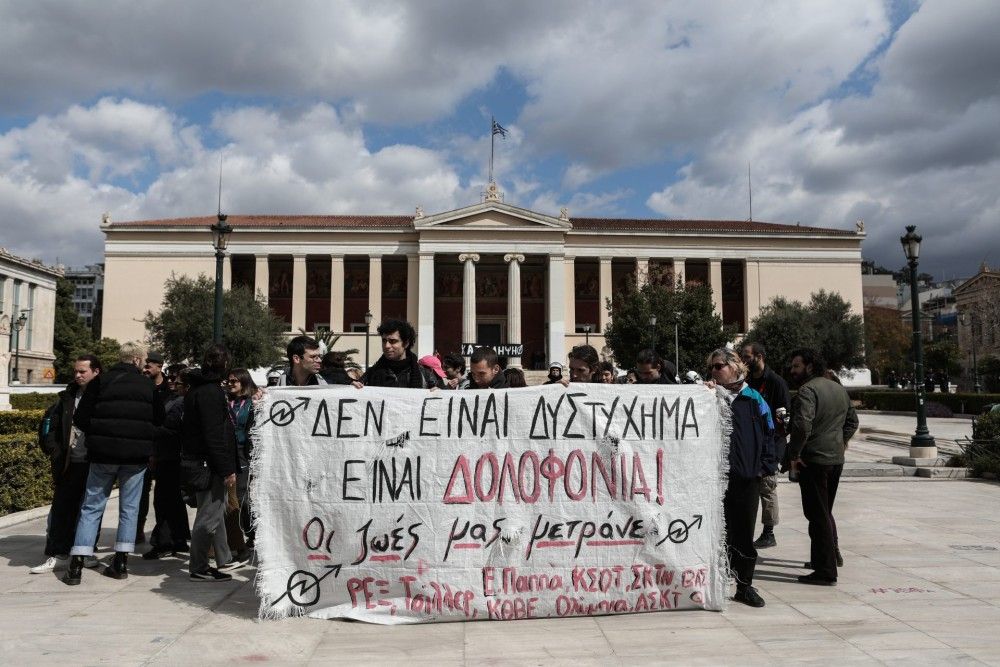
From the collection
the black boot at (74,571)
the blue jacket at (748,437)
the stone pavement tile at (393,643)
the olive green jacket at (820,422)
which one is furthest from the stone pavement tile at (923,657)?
the black boot at (74,571)

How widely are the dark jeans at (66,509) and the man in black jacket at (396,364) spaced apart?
8.68ft

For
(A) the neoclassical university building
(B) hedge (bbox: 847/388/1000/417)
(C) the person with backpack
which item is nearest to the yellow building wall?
(A) the neoclassical university building

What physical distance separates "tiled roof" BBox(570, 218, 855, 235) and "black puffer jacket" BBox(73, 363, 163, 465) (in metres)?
49.6

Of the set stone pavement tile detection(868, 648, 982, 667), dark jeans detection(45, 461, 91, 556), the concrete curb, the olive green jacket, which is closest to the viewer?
stone pavement tile detection(868, 648, 982, 667)

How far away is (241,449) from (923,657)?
5.06 m

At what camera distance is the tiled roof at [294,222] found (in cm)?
5291

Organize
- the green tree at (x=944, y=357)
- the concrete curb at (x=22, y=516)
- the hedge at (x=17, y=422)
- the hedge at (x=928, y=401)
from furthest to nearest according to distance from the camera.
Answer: the green tree at (x=944, y=357) → the hedge at (x=928, y=401) → the hedge at (x=17, y=422) → the concrete curb at (x=22, y=516)

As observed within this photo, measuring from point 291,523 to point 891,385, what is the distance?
180ft

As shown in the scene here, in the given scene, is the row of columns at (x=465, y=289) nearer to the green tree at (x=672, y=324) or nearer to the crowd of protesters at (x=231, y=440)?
the green tree at (x=672, y=324)

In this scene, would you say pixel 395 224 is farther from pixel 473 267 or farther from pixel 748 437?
pixel 748 437

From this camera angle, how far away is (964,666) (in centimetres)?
373

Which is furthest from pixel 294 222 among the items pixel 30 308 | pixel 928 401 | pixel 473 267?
pixel 928 401

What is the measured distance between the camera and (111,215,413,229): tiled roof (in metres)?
52.9

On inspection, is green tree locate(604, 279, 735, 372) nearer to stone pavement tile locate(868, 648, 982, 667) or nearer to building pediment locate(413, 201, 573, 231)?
building pediment locate(413, 201, 573, 231)
